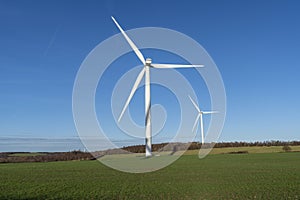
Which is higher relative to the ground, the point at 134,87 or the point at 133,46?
the point at 133,46

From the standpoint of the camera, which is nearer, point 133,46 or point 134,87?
point 134,87

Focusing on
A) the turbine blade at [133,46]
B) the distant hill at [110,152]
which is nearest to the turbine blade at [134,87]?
the turbine blade at [133,46]

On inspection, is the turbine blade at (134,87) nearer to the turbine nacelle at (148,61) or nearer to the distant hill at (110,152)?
the turbine nacelle at (148,61)

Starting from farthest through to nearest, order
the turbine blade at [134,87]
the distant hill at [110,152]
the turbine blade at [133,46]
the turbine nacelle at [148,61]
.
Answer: the distant hill at [110,152] → the turbine nacelle at [148,61] → the turbine blade at [133,46] → the turbine blade at [134,87]

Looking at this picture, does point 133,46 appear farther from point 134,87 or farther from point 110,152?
point 110,152

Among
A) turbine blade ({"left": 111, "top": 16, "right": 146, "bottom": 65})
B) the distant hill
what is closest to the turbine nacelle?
turbine blade ({"left": 111, "top": 16, "right": 146, "bottom": 65})

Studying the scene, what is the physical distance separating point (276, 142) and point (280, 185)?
108 m

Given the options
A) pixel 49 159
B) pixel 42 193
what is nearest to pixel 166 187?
pixel 42 193

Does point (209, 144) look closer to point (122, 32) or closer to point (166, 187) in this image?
point (122, 32)

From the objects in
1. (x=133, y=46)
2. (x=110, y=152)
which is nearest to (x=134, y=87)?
(x=133, y=46)

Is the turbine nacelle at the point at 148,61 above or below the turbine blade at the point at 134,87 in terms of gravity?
above

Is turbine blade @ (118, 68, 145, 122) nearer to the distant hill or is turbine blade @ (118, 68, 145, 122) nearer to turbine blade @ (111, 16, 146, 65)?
turbine blade @ (111, 16, 146, 65)

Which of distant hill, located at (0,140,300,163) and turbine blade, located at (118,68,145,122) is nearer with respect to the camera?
turbine blade, located at (118,68,145,122)

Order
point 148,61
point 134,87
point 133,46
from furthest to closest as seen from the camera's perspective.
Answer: point 148,61, point 133,46, point 134,87
